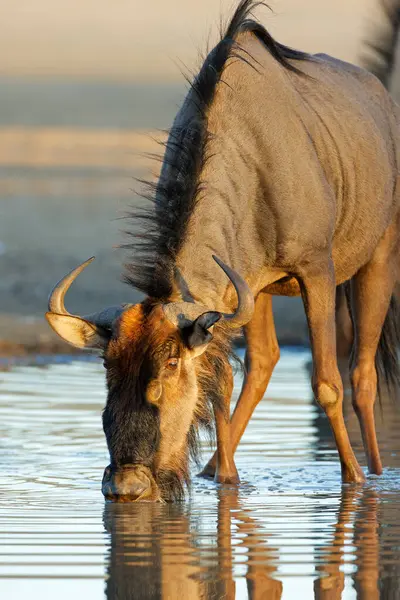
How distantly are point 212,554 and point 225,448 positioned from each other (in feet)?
13.4

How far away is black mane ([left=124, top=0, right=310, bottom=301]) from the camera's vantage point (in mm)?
9047

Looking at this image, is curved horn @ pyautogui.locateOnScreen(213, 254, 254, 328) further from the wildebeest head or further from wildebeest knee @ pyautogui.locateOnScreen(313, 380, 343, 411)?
wildebeest knee @ pyautogui.locateOnScreen(313, 380, 343, 411)

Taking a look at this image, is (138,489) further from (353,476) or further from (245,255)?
(353,476)

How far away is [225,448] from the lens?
1090 centimetres

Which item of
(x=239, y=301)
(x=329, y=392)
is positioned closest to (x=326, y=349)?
(x=329, y=392)

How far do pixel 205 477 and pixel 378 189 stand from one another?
8.44ft

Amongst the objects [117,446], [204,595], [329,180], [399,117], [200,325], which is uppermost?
[399,117]

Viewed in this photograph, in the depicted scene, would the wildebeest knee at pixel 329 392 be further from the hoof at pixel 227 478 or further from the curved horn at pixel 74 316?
the curved horn at pixel 74 316

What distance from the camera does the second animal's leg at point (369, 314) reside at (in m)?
12.1

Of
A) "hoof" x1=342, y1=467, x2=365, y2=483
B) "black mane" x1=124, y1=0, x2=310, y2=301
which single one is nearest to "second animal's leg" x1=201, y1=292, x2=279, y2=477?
"hoof" x1=342, y1=467, x2=365, y2=483

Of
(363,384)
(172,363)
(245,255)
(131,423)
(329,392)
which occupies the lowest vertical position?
(131,423)

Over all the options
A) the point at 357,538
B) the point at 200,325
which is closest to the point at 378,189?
the point at 200,325

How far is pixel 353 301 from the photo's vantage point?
40.2 feet

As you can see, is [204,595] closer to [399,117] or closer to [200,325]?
[200,325]
